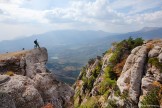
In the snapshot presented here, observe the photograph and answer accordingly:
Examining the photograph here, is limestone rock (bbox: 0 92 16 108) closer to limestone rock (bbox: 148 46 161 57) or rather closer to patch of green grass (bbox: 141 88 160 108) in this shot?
patch of green grass (bbox: 141 88 160 108)

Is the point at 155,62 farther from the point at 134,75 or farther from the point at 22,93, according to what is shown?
the point at 22,93

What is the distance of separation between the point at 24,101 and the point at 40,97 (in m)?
2.04

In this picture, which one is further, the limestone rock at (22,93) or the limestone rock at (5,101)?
the limestone rock at (22,93)

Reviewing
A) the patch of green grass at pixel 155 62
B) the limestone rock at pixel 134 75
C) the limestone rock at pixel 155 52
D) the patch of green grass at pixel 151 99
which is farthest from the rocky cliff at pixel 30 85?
the limestone rock at pixel 155 52

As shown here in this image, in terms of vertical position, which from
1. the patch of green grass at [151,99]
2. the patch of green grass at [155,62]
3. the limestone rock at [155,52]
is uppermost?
the limestone rock at [155,52]

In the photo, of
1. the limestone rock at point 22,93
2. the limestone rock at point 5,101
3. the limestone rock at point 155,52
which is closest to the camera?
the limestone rock at point 5,101

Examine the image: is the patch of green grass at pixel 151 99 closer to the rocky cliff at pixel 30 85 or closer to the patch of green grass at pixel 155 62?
the patch of green grass at pixel 155 62

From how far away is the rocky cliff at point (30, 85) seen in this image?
23.8 meters

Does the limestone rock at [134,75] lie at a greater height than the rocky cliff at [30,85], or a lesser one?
lesser

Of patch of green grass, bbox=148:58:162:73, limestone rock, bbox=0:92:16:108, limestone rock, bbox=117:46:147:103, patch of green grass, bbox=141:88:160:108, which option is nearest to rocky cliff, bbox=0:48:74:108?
limestone rock, bbox=0:92:16:108

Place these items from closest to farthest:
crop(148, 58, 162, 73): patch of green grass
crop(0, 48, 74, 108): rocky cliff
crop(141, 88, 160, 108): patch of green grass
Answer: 1. crop(0, 48, 74, 108): rocky cliff
2. crop(141, 88, 160, 108): patch of green grass
3. crop(148, 58, 162, 73): patch of green grass

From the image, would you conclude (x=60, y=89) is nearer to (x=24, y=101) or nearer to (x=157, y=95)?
(x=24, y=101)

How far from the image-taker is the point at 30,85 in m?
26.1

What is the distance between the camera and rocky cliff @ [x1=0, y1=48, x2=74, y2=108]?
2381 cm
